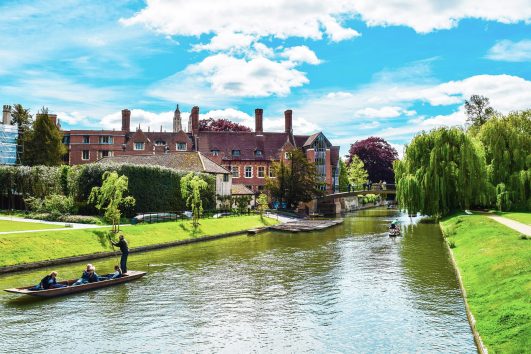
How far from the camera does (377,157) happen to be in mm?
122250

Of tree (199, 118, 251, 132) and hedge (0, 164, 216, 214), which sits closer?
hedge (0, 164, 216, 214)

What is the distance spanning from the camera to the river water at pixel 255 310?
1363cm

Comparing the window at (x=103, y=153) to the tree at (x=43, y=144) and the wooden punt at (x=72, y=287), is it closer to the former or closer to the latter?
the tree at (x=43, y=144)

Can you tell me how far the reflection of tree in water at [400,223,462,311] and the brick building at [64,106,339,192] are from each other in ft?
167

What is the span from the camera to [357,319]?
1586 cm

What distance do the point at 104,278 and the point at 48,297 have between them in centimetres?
281

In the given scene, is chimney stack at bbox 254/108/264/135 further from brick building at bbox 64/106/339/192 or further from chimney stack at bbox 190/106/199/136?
chimney stack at bbox 190/106/199/136

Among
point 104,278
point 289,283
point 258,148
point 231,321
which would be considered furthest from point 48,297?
point 258,148

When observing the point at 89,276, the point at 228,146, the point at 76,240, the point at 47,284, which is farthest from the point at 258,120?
the point at 47,284

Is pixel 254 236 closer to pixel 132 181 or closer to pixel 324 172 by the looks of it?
pixel 132 181

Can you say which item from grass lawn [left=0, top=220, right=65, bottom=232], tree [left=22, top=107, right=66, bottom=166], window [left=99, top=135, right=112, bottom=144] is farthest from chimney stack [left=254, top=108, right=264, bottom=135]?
grass lawn [left=0, top=220, right=65, bottom=232]

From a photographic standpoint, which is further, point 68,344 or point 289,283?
point 289,283

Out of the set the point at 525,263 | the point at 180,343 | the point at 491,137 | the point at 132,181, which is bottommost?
the point at 180,343

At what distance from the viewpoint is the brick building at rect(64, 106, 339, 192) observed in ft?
286
